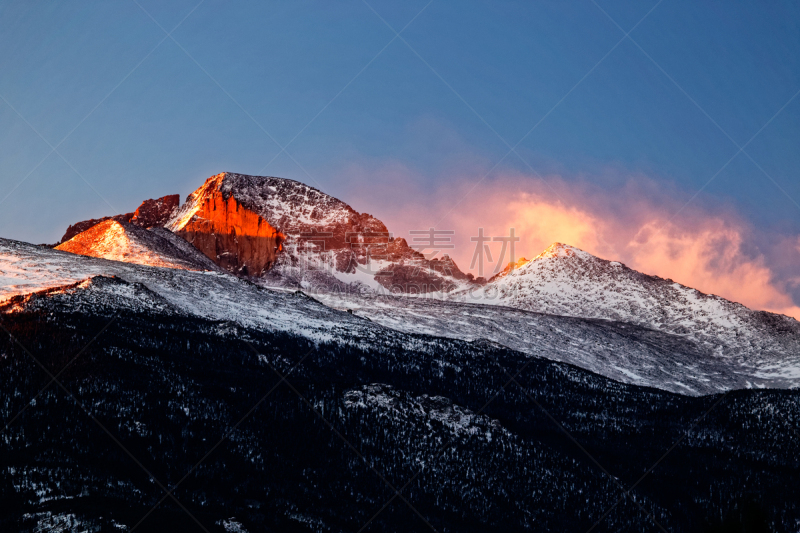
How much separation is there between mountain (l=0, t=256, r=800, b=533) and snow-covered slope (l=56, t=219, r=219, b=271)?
5724cm

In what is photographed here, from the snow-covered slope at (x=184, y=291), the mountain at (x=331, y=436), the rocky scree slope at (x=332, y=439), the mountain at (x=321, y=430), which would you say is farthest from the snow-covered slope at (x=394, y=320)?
the rocky scree slope at (x=332, y=439)

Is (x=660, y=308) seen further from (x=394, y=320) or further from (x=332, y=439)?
(x=332, y=439)

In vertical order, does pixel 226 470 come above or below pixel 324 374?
below

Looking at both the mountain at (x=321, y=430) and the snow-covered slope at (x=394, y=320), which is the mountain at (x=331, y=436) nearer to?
the mountain at (x=321, y=430)

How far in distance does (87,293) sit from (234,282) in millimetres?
35124

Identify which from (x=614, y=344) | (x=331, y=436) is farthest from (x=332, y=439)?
(x=614, y=344)

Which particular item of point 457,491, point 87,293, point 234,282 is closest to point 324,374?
point 457,491

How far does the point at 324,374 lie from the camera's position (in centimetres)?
8525

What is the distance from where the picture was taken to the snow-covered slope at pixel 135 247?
155m

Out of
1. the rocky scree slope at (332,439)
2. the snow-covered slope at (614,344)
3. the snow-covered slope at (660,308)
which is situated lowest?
the rocky scree slope at (332,439)

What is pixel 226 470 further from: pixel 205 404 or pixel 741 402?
pixel 741 402

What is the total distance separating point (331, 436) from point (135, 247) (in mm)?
104194

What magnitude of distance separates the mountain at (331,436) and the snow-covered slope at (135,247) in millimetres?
57238

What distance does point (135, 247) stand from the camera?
534 feet
